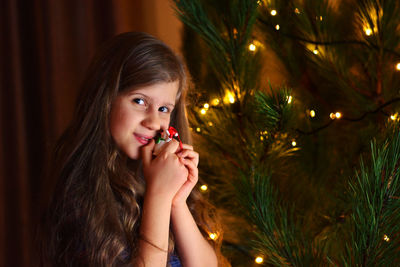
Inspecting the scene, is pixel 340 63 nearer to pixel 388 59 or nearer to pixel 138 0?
pixel 388 59

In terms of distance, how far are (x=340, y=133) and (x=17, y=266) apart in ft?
3.32

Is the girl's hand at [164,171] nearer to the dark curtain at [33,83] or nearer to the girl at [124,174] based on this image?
the girl at [124,174]

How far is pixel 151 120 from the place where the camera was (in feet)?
2.62

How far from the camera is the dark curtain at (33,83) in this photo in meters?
1.22

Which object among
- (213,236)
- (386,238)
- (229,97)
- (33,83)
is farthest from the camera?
(33,83)

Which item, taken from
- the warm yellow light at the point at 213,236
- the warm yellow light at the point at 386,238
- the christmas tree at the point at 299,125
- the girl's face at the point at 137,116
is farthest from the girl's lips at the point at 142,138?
the warm yellow light at the point at 386,238

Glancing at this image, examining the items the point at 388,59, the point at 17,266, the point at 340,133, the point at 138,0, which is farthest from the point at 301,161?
the point at 17,266

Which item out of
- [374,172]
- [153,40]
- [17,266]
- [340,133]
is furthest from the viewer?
[17,266]

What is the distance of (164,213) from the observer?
748mm

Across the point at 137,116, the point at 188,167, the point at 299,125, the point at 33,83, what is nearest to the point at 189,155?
the point at 188,167

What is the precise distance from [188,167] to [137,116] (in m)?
0.15

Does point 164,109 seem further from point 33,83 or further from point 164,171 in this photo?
point 33,83

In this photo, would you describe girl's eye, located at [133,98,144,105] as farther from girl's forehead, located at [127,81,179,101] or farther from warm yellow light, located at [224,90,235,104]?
warm yellow light, located at [224,90,235,104]

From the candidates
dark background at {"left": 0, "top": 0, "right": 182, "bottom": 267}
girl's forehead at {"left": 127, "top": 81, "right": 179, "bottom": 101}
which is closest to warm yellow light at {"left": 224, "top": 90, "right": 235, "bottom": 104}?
girl's forehead at {"left": 127, "top": 81, "right": 179, "bottom": 101}
